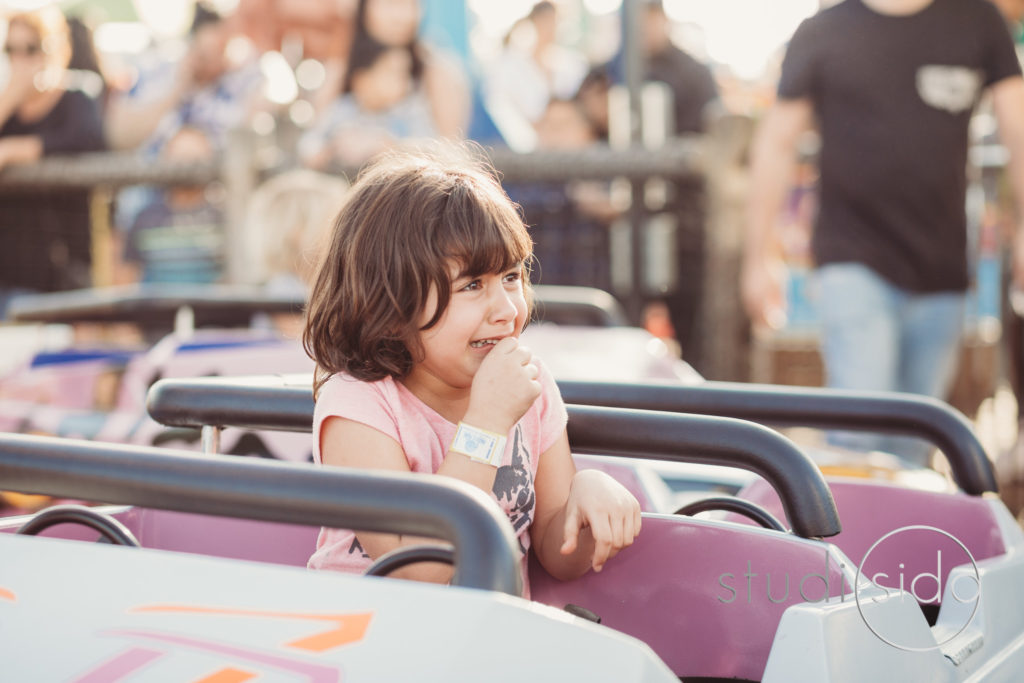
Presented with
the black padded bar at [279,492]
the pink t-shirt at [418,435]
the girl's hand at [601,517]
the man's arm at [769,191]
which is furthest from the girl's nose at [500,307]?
the man's arm at [769,191]

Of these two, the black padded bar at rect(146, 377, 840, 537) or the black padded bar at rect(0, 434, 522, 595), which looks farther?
the black padded bar at rect(146, 377, 840, 537)

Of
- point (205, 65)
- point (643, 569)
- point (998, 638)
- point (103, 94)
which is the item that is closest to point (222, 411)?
point (643, 569)

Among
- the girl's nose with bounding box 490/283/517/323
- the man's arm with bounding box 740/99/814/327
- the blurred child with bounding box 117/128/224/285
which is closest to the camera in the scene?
the girl's nose with bounding box 490/283/517/323

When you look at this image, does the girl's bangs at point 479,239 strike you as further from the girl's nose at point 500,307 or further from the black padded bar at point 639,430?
the black padded bar at point 639,430

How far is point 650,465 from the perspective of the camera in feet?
8.39

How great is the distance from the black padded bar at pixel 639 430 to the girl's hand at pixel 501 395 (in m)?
0.18

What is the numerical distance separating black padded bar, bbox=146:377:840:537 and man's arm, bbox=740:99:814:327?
2.01 m

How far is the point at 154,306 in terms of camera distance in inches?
122

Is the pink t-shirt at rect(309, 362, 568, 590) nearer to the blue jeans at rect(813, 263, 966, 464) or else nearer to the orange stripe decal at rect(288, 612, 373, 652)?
the orange stripe decal at rect(288, 612, 373, 652)

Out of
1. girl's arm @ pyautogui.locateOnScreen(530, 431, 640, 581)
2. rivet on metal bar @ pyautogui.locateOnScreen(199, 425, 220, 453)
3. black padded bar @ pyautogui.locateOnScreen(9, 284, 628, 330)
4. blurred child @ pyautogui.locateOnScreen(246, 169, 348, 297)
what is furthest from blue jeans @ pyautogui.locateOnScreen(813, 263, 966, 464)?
rivet on metal bar @ pyautogui.locateOnScreen(199, 425, 220, 453)

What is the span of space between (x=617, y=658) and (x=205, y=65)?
5153 mm

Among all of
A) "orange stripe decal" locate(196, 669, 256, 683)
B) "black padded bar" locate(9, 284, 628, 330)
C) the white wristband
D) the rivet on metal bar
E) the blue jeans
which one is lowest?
the blue jeans

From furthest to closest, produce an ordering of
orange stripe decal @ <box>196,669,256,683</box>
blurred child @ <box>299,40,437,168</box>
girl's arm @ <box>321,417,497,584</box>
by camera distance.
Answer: blurred child @ <box>299,40,437,168</box> < girl's arm @ <box>321,417,497,584</box> < orange stripe decal @ <box>196,669,256,683</box>

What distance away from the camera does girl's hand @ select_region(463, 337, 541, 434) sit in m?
1.32
